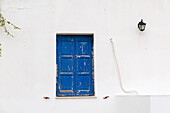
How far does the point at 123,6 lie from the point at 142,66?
1566mm

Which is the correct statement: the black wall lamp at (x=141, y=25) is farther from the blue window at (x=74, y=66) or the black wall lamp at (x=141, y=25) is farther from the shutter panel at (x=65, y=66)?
the shutter panel at (x=65, y=66)

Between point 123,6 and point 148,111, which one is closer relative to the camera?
point 148,111

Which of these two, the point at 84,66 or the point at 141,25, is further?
the point at 84,66

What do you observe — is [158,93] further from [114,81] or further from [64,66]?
[64,66]

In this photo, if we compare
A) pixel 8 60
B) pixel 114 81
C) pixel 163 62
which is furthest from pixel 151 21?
pixel 8 60

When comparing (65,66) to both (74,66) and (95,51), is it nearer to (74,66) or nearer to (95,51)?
(74,66)

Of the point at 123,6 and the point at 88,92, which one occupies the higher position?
the point at 123,6

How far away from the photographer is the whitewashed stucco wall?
6910 millimetres

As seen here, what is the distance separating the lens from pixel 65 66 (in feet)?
23.6

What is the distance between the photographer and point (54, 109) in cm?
688

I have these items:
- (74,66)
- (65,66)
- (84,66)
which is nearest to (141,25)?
(84,66)

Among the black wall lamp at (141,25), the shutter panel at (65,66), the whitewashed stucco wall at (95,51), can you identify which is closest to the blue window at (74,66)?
the shutter panel at (65,66)

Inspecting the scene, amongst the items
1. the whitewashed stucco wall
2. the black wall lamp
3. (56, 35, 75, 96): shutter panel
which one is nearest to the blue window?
(56, 35, 75, 96): shutter panel

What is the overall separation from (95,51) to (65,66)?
0.83 metres
